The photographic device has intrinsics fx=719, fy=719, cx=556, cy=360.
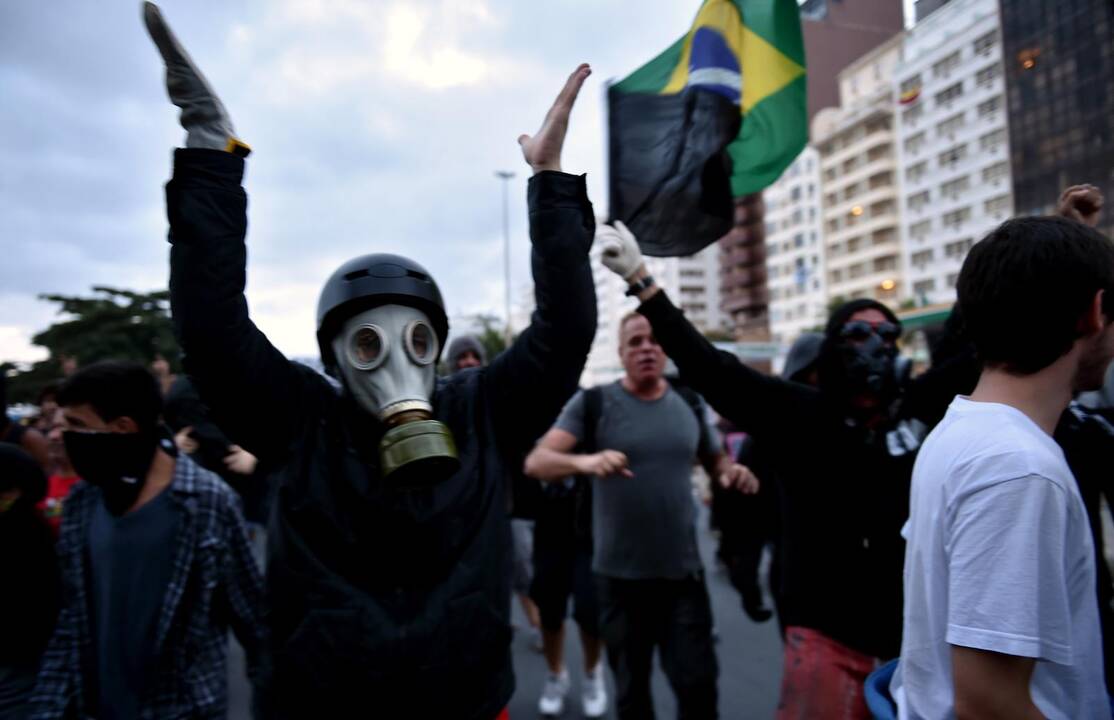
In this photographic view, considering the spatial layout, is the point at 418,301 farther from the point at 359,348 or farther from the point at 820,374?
the point at 820,374

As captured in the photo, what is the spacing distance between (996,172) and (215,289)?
184ft

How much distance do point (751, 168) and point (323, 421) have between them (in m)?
2.30

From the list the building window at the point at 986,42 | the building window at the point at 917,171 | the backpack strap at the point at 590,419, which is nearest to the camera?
the backpack strap at the point at 590,419

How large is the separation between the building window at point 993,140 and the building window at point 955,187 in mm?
2313

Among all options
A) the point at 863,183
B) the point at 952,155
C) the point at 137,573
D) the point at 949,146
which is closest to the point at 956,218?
the point at 952,155

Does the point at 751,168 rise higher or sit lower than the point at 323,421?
higher

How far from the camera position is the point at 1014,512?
3.65 ft

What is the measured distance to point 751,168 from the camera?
3.22 m

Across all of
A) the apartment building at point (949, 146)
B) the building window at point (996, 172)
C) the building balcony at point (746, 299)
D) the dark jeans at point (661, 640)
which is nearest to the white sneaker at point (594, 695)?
the dark jeans at point (661, 640)

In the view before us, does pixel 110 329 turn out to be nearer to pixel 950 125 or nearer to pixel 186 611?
pixel 186 611

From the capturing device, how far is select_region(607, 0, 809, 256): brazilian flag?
9.61ft

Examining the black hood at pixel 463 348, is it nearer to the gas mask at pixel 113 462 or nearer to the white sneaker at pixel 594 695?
the white sneaker at pixel 594 695

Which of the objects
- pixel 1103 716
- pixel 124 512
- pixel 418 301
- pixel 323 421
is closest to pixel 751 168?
pixel 418 301

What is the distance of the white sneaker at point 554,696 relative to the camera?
4.16m
